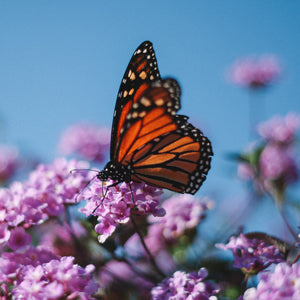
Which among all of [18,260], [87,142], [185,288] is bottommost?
[185,288]

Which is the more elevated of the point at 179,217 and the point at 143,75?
the point at 143,75

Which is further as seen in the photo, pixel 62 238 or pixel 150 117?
pixel 62 238

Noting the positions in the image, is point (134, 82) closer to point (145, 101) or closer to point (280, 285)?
point (145, 101)

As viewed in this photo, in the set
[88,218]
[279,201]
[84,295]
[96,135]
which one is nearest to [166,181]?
[88,218]

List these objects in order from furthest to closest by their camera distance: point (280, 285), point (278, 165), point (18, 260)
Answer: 1. point (278, 165)
2. point (18, 260)
3. point (280, 285)

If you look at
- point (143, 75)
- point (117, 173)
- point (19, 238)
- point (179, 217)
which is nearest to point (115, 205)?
point (117, 173)

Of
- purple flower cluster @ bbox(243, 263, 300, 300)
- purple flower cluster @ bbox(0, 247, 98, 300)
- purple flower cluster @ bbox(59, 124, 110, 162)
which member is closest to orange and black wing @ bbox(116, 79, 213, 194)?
purple flower cluster @ bbox(0, 247, 98, 300)

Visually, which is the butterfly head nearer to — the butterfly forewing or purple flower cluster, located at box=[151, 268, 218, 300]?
the butterfly forewing
